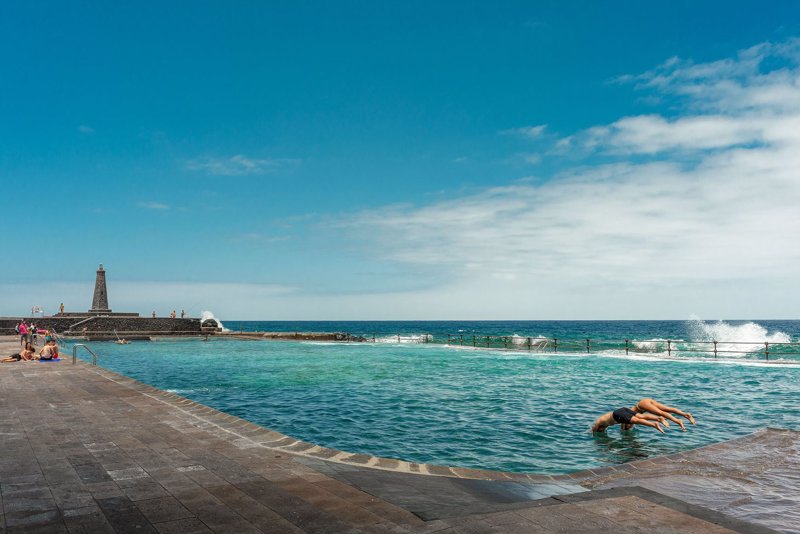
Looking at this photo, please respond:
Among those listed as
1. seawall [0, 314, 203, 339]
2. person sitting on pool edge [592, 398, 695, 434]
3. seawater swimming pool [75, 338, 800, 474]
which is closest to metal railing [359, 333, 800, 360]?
seawater swimming pool [75, 338, 800, 474]

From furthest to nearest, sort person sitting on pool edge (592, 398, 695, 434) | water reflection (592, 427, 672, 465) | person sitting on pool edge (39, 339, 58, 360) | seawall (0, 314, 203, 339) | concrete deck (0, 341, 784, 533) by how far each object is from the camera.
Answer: seawall (0, 314, 203, 339)
person sitting on pool edge (39, 339, 58, 360)
person sitting on pool edge (592, 398, 695, 434)
water reflection (592, 427, 672, 465)
concrete deck (0, 341, 784, 533)

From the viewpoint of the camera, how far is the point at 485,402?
63.8ft

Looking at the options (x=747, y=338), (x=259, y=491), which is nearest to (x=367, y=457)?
(x=259, y=491)

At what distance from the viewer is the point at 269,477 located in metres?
7.47

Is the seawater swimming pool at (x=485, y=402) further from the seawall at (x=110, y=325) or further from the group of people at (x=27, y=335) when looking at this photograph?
the seawall at (x=110, y=325)

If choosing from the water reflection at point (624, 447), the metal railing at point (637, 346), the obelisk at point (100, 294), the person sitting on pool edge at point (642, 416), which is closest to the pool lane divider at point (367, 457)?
the water reflection at point (624, 447)

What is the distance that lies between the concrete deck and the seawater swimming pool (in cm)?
305

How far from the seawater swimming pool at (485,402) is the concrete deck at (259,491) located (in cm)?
305

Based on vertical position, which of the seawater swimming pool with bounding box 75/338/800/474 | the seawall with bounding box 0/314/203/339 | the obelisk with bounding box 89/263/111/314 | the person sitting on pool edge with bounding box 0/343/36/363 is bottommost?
the seawater swimming pool with bounding box 75/338/800/474

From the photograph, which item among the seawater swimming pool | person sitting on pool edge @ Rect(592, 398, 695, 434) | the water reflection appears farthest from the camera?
person sitting on pool edge @ Rect(592, 398, 695, 434)

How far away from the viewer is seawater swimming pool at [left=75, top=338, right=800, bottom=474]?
12.8 m

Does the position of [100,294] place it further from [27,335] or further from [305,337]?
[27,335]

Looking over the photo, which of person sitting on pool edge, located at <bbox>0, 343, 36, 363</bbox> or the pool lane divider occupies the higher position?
person sitting on pool edge, located at <bbox>0, 343, 36, 363</bbox>

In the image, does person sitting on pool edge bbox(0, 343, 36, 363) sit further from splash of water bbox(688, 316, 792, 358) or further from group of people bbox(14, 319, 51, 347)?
splash of water bbox(688, 316, 792, 358)
